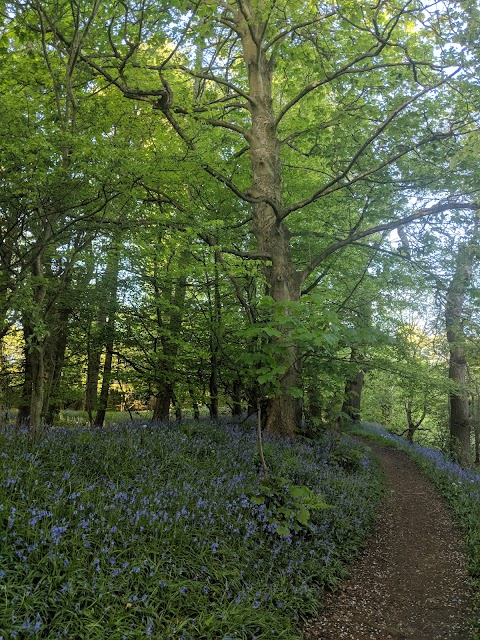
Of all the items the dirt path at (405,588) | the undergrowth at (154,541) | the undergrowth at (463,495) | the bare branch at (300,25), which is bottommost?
the dirt path at (405,588)

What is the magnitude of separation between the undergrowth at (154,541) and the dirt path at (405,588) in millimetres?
260

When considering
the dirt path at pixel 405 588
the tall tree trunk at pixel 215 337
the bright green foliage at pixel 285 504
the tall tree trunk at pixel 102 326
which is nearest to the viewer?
the dirt path at pixel 405 588

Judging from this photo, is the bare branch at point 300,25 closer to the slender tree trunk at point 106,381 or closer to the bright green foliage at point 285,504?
the slender tree trunk at point 106,381

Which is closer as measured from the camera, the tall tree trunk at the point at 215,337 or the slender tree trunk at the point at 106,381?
Answer: the tall tree trunk at the point at 215,337

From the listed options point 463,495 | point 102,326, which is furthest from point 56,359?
point 463,495

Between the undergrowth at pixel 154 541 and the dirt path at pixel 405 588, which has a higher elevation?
the undergrowth at pixel 154 541

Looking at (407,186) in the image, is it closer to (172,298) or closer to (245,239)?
(245,239)

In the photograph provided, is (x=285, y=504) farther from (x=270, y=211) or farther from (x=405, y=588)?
(x=270, y=211)

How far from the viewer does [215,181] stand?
9.23 metres

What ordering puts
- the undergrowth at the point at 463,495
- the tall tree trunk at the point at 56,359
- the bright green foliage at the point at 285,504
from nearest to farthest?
the bright green foliage at the point at 285,504
the undergrowth at the point at 463,495
the tall tree trunk at the point at 56,359

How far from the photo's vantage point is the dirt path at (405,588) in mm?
4039

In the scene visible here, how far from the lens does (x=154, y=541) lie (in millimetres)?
3822

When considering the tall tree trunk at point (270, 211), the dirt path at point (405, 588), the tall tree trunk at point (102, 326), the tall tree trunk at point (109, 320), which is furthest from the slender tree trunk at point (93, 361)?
the dirt path at point (405, 588)

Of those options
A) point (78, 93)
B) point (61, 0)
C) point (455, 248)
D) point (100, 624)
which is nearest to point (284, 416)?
point (455, 248)
